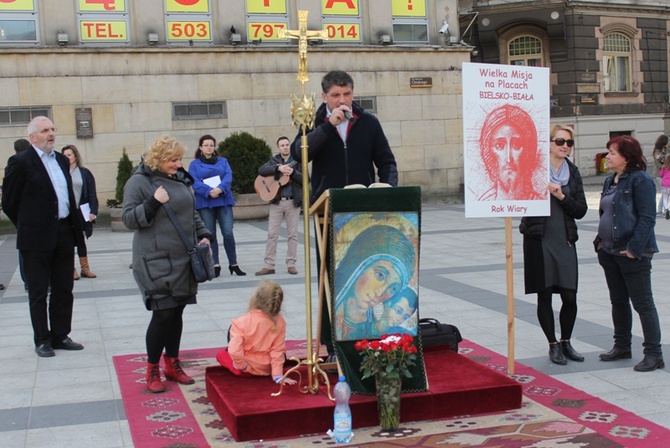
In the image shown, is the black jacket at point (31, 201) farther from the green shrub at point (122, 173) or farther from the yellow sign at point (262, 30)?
the yellow sign at point (262, 30)

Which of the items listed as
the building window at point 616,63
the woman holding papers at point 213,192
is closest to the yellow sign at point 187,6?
the woman holding papers at point 213,192

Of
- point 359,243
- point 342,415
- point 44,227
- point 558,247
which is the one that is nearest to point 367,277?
point 359,243

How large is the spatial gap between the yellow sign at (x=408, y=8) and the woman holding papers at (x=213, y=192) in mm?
12757

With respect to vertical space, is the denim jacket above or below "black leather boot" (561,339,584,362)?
above

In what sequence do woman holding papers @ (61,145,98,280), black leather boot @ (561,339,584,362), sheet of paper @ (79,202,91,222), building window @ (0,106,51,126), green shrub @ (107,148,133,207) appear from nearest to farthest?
black leather boot @ (561,339,584,362) < woman holding papers @ (61,145,98,280) < sheet of paper @ (79,202,91,222) < green shrub @ (107,148,133,207) < building window @ (0,106,51,126)

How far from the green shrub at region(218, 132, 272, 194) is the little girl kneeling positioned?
1393 centimetres

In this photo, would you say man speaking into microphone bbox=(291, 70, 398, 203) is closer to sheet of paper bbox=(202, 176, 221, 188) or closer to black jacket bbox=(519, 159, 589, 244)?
black jacket bbox=(519, 159, 589, 244)

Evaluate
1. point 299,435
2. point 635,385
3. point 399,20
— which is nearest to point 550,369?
point 635,385

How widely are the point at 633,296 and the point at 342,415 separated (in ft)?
8.85

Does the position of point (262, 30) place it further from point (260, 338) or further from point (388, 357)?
point (388, 357)

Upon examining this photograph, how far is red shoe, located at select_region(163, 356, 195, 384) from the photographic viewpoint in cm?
646

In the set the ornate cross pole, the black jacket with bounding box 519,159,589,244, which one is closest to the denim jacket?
the black jacket with bounding box 519,159,589,244

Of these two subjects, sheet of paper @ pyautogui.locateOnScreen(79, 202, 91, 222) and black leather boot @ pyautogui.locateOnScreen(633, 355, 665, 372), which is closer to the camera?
black leather boot @ pyautogui.locateOnScreen(633, 355, 665, 372)

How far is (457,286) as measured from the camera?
10.5 meters
